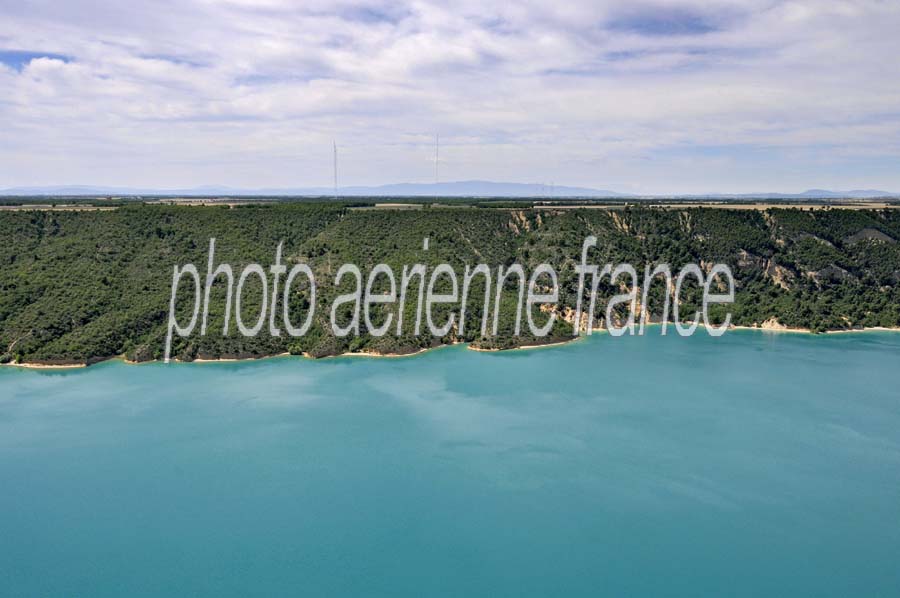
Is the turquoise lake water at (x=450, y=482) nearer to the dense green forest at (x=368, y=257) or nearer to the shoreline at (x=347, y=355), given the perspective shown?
the shoreline at (x=347, y=355)

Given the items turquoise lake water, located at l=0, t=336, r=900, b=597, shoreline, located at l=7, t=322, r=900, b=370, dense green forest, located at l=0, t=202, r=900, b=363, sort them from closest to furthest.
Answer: turquoise lake water, located at l=0, t=336, r=900, b=597 → shoreline, located at l=7, t=322, r=900, b=370 → dense green forest, located at l=0, t=202, r=900, b=363

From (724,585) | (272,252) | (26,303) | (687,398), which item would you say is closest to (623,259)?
(687,398)

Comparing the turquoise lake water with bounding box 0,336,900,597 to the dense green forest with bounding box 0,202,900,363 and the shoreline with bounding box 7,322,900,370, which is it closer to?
the shoreline with bounding box 7,322,900,370

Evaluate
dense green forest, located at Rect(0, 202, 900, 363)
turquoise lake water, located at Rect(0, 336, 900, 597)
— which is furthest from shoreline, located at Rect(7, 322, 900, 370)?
turquoise lake water, located at Rect(0, 336, 900, 597)

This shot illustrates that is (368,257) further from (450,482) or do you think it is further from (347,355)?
(450,482)

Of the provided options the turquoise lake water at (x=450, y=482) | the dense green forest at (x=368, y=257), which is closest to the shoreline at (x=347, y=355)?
the dense green forest at (x=368, y=257)
